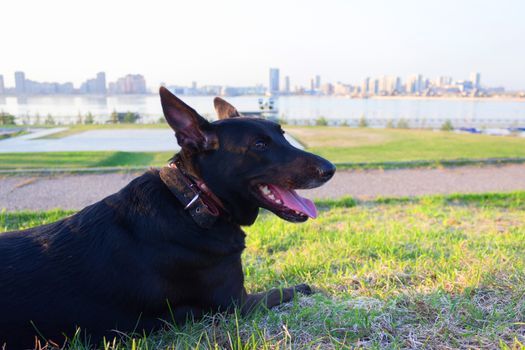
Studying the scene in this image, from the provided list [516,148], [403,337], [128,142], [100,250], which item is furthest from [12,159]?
[516,148]

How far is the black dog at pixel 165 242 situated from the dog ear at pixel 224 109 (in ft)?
2.02

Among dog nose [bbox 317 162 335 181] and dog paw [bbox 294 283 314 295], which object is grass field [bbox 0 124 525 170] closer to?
dog paw [bbox 294 283 314 295]

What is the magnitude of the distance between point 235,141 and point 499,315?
188 cm

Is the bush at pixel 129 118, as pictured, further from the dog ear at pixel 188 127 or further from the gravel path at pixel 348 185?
the dog ear at pixel 188 127

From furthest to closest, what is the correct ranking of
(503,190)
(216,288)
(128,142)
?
(128,142)
(503,190)
(216,288)

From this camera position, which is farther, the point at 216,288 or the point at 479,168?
the point at 479,168

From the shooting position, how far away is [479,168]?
38.0ft

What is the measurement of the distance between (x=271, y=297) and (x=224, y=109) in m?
1.61

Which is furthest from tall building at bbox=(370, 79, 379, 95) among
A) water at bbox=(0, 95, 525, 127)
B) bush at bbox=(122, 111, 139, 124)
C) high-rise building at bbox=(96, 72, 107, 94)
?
bush at bbox=(122, 111, 139, 124)

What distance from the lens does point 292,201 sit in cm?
267

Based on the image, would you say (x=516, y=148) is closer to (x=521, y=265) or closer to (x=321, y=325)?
(x=521, y=265)

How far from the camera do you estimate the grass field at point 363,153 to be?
12.5 meters

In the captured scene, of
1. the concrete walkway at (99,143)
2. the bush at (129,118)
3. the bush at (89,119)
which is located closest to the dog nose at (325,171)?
the concrete walkway at (99,143)

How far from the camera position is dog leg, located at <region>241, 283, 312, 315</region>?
8.73 feet
